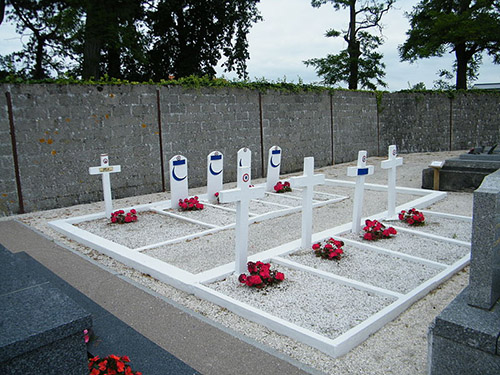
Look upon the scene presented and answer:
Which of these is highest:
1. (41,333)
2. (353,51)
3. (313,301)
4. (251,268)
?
(353,51)

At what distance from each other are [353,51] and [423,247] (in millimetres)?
20288

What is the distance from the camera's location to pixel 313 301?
4.39 m

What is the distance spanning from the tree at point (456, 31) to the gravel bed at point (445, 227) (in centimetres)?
1762

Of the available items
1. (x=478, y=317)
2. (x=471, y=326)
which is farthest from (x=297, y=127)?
(x=471, y=326)

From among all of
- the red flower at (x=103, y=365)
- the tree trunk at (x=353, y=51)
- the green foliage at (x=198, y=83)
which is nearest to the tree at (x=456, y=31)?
the tree trunk at (x=353, y=51)

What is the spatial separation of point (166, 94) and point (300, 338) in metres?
7.98

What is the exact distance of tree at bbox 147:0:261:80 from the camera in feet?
67.2

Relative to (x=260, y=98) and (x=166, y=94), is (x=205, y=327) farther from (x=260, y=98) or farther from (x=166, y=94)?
(x=260, y=98)

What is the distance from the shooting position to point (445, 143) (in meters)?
18.6

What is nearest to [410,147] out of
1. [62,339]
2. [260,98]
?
[260,98]

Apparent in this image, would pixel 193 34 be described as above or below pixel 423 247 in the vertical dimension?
above

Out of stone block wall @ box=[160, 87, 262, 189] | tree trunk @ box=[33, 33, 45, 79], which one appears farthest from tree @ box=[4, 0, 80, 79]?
stone block wall @ box=[160, 87, 262, 189]

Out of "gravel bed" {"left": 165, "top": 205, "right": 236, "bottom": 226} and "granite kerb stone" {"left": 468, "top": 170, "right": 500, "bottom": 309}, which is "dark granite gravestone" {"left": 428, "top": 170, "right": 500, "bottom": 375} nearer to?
"granite kerb stone" {"left": 468, "top": 170, "right": 500, "bottom": 309}

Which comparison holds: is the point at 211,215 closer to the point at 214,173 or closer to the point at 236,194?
the point at 214,173
